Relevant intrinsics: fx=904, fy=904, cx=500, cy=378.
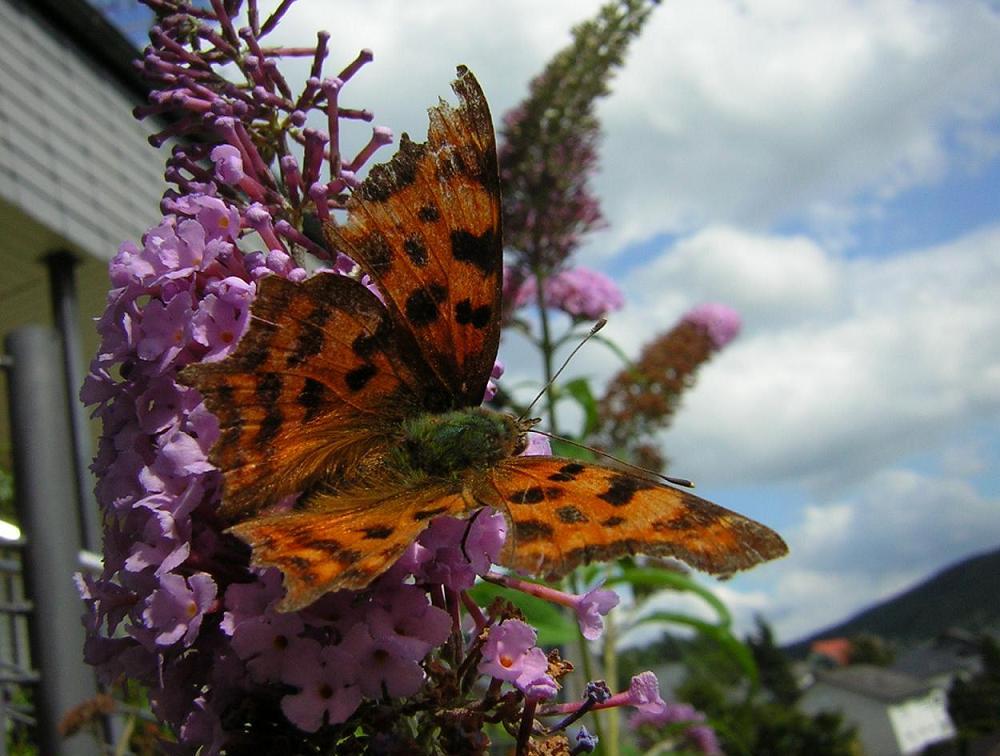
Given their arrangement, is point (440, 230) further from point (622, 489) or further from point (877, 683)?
point (877, 683)

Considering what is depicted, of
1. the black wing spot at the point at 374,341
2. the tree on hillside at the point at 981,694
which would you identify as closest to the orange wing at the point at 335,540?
the black wing spot at the point at 374,341

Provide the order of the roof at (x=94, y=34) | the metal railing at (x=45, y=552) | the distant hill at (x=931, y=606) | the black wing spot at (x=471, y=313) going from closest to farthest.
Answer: the black wing spot at (x=471, y=313)
the metal railing at (x=45, y=552)
the roof at (x=94, y=34)
the distant hill at (x=931, y=606)

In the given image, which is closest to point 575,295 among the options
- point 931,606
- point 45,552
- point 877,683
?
point 45,552

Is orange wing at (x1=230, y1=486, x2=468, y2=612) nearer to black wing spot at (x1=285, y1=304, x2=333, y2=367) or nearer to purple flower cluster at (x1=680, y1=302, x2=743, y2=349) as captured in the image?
black wing spot at (x1=285, y1=304, x2=333, y2=367)

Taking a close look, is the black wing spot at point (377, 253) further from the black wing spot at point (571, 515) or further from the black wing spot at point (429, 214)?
the black wing spot at point (571, 515)

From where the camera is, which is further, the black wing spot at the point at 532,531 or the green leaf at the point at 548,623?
the green leaf at the point at 548,623

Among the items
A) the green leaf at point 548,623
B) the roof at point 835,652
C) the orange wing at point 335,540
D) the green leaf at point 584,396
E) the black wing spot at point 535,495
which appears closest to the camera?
the orange wing at point 335,540
